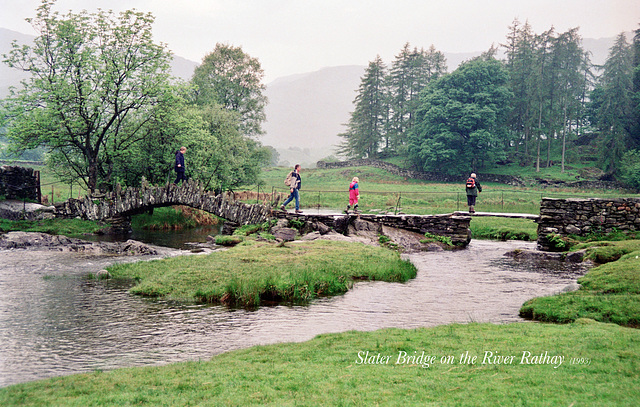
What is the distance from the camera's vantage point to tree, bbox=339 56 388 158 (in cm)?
9356

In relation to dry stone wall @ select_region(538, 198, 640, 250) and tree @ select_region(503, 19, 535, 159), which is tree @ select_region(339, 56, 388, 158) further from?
dry stone wall @ select_region(538, 198, 640, 250)

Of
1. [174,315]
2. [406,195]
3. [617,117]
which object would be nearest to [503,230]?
[406,195]

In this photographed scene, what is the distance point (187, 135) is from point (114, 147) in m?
5.06

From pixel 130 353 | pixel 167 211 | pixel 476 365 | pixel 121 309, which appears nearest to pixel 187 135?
pixel 167 211

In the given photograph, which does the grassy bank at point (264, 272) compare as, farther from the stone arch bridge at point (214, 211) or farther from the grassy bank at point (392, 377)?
the stone arch bridge at point (214, 211)

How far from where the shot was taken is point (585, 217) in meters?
25.7

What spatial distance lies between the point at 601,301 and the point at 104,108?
30.6 m

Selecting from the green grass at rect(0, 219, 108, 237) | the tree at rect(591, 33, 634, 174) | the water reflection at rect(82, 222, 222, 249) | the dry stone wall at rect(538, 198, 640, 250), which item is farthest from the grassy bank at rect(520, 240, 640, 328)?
the tree at rect(591, 33, 634, 174)

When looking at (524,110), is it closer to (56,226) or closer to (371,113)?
(371,113)

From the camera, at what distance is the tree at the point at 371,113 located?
→ 93.6 meters

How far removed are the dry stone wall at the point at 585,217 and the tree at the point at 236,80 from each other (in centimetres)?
3799

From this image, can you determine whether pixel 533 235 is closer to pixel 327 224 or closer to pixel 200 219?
pixel 327 224

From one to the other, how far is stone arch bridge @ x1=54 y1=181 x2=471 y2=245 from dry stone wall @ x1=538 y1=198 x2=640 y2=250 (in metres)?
4.44

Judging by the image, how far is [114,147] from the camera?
109 ft
